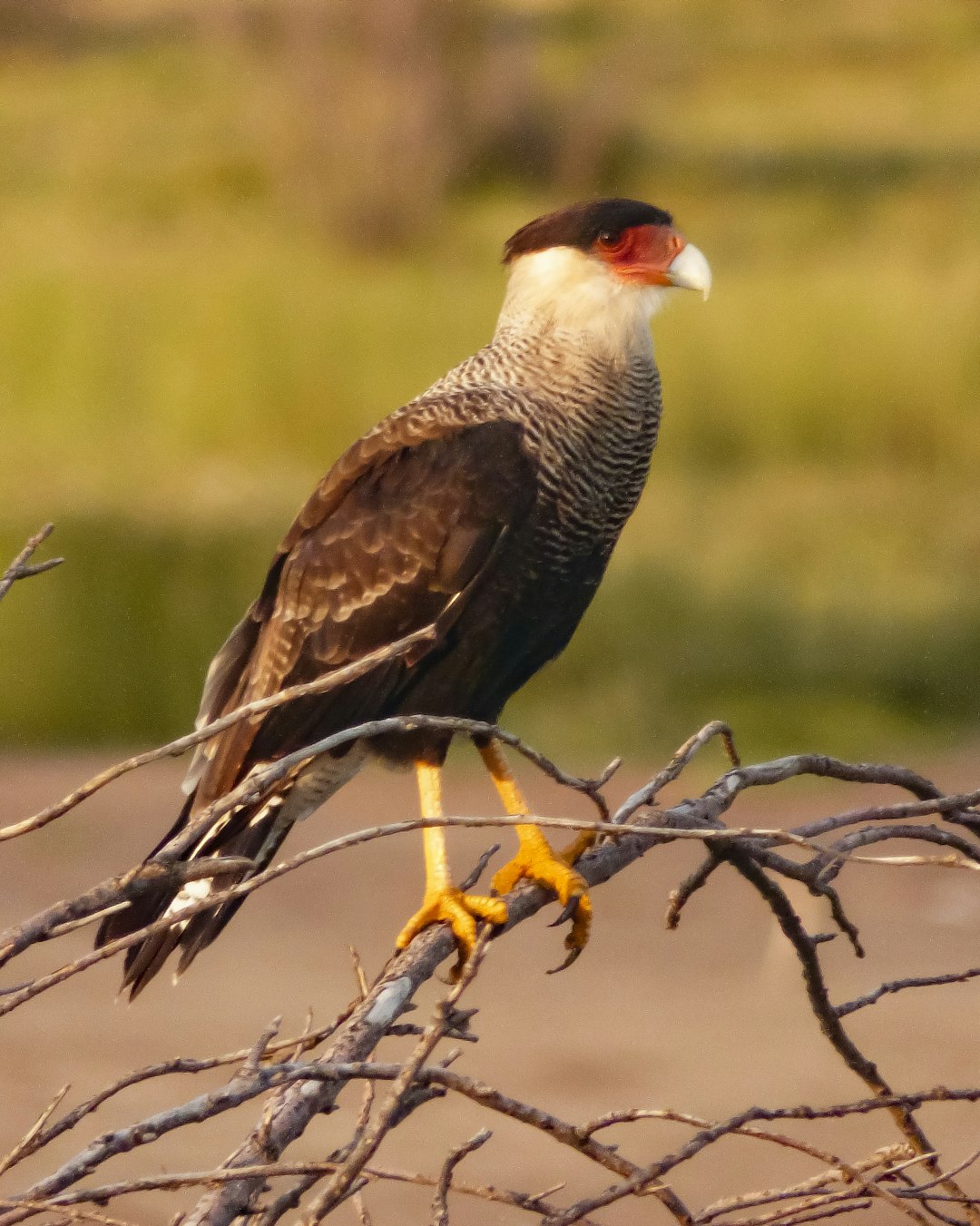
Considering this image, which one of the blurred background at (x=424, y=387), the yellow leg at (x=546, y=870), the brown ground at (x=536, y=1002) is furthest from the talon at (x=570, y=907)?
the blurred background at (x=424, y=387)

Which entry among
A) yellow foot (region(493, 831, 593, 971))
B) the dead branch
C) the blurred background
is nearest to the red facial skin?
yellow foot (region(493, 831, 593, 971))

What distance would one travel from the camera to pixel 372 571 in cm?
313

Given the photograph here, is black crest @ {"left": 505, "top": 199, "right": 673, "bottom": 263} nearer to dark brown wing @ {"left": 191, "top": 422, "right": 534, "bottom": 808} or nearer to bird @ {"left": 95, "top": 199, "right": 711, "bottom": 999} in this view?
bird @ {"left": 95, "top": 199, "right": 711, "bottom": 999}

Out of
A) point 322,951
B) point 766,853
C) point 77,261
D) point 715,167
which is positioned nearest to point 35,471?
point 77,261

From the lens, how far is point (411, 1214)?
860 centimetres

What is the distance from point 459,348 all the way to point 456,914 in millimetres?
12179

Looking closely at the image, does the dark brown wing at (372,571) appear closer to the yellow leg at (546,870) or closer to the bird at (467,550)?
the bird at (467,550)

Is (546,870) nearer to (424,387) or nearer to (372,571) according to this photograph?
(372,571)

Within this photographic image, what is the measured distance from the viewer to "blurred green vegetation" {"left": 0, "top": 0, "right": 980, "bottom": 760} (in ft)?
40.8

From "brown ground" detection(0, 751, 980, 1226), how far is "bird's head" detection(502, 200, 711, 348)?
205 inches

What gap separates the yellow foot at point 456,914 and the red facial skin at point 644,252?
3.23 ft

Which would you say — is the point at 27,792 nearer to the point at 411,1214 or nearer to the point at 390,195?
the point at 411,1214

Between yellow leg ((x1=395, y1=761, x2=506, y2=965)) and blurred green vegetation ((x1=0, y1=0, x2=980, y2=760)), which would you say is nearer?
yellow leg ((x1=395, y1=761, x2=506, y2=965))

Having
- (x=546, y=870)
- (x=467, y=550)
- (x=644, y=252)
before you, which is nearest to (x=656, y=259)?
(x=644, y=252)
